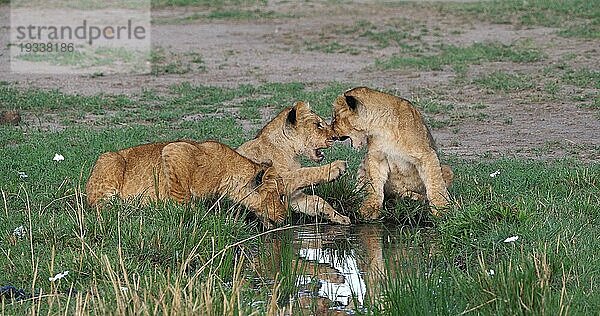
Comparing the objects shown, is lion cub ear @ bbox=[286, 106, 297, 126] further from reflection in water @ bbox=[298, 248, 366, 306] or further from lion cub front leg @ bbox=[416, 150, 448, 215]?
reflection in water @ bbox=[298, 248, 366, 306]

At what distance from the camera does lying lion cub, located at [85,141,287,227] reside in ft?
24.4

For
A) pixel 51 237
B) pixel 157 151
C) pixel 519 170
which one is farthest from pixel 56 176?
pixel 519 170

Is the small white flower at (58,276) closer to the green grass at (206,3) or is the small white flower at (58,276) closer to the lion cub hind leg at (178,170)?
the lion cub hind leg at (178,170)

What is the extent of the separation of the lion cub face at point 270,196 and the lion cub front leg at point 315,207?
284 millimetres

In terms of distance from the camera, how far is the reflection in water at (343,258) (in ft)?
19.9

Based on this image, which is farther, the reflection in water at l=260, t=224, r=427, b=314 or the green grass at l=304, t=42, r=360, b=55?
the green grass at l=304, t=42, r=360, b=55

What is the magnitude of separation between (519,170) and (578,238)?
271 cm

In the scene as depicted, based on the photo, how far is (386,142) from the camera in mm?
7969

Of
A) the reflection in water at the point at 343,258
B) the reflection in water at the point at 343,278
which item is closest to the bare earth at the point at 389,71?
the reflection in water at the point at 343,258

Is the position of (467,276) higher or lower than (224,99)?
higher

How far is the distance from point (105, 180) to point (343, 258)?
1.69 metres

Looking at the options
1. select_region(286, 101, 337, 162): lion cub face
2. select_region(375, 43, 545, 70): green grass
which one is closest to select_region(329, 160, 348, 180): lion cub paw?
select_region(286, 101, 337, 162): lion cub face

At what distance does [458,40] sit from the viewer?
17094 millimetres

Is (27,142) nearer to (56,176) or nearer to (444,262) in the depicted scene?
(56,176)
